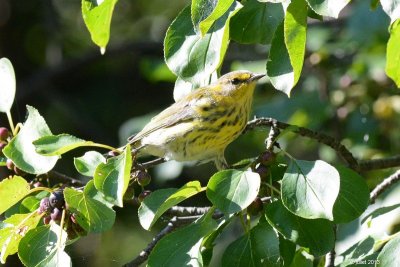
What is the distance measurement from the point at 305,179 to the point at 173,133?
1.27 meters

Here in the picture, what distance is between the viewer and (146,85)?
6.93 m

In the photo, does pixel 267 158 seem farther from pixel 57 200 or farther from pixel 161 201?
pixel 57 200

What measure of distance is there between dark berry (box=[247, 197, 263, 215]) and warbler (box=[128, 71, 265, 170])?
892mm

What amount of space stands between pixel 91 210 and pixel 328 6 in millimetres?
846

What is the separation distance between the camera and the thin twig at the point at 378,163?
335cm

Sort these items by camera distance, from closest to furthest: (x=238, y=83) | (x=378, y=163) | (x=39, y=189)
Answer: (x=39, y=189) → (x=378, y=163) → (x=238, y=83)

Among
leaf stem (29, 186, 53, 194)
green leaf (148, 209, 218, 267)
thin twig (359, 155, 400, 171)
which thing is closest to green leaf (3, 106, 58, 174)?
leaf stem (29, 186, 53, 194)

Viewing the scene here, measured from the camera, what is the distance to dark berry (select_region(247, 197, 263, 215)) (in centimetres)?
262

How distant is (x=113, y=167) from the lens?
2.47 metres

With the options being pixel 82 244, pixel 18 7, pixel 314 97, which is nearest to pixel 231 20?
pixel 314 97

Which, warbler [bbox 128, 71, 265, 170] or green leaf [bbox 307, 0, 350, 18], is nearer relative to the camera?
green leaf [bbox 307, 0, 350, 18]

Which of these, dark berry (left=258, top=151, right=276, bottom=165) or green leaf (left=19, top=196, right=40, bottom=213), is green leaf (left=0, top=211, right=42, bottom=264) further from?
dark berry (left=258, top=151, right=276, bottom=165)

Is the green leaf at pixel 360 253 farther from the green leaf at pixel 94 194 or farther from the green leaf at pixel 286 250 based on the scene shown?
the green leaf at pixel 94 194

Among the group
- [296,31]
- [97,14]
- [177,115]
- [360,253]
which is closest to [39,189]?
[97,14]
